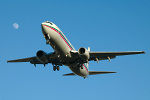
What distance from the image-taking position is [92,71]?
4434 centimetres

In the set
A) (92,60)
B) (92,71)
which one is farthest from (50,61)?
(92,71)

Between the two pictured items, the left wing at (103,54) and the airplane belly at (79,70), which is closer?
the left wing at (103,54)

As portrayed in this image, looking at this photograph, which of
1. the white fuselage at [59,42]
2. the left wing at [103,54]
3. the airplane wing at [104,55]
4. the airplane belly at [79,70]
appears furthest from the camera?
the airplane belly at [79,70]

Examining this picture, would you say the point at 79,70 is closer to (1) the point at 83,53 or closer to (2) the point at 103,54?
(2) the point at 103,54

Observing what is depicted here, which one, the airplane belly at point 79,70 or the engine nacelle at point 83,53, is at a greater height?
the engine nacelle at point 83,53

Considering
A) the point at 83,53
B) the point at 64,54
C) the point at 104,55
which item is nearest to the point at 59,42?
the point at 64,54

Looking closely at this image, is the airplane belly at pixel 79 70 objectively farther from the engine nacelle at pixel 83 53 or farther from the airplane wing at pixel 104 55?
the engine nacelle at pixel 83 53

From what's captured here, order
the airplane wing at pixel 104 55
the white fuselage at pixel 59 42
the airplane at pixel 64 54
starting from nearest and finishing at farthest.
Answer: the white fuselage at pixel 59 42
the airplane at pixel 64 54
the airplane wing at pixel 104 55

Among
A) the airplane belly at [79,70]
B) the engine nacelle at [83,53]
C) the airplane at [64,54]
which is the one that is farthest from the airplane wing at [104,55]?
the airplane belly at [79,70]

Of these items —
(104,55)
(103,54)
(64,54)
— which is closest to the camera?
(64,54)

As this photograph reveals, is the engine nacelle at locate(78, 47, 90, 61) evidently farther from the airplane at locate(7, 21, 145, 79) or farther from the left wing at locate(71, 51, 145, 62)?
the left wing at locate(71, 51, 145, 62)

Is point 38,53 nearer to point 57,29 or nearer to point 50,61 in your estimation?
point 50,61

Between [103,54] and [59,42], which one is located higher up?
[59,42]

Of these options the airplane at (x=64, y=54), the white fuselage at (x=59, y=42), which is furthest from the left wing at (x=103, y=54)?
the white fuselage at (x=59, y=42)
